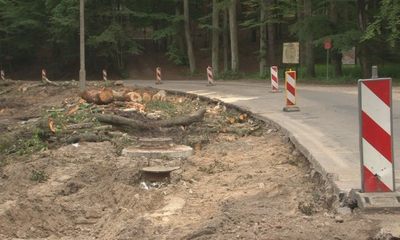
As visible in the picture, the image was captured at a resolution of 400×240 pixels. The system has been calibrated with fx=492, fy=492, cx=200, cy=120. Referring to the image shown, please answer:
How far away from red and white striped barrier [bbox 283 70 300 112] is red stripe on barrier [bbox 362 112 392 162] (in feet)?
30.0

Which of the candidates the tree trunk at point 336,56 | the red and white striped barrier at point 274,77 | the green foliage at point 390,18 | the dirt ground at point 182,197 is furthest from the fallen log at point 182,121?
the tree trunk at point 336,56

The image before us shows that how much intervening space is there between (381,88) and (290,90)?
9433 mm

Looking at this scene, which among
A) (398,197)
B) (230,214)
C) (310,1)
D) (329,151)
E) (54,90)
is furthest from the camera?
(310,1)

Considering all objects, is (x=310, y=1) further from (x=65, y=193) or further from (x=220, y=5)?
(x=65, y=193)

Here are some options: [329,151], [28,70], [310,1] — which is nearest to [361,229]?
[329,151]

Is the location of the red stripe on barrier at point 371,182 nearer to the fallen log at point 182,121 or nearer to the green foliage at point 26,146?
the green foliage at point 26,146

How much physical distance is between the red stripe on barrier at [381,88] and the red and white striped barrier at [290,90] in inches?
360

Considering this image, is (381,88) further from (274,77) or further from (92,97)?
(274,77)

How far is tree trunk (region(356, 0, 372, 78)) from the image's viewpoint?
91.8 feet

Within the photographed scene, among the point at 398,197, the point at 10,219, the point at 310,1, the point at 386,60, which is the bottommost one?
the point at 10,219

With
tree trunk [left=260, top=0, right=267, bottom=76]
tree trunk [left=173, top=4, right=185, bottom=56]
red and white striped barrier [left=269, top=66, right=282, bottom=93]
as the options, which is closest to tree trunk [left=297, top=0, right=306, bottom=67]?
tree trunk [left=260, top=0, right=267, bottom=76]

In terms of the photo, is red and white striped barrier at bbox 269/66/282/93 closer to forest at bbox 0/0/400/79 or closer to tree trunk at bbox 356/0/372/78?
tree trunk at bbox 356/0/372/78

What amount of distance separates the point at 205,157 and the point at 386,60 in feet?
94.4

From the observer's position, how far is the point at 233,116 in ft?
50.7
